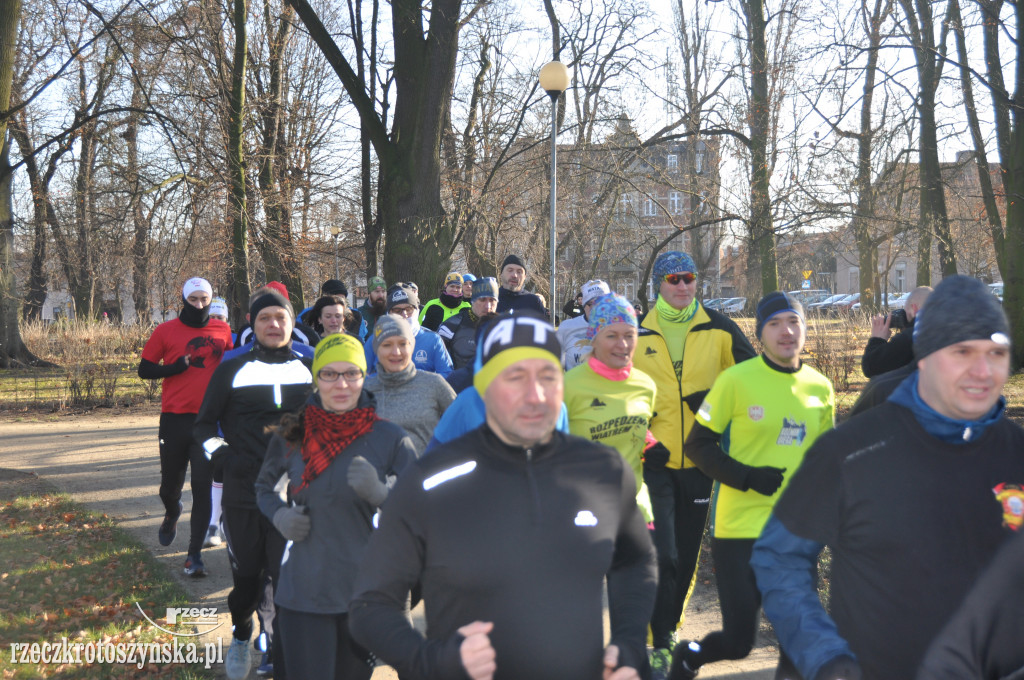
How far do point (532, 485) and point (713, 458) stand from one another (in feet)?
7.12

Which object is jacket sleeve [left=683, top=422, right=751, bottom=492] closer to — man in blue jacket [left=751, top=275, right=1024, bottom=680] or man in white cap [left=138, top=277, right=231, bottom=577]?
man in blue jacket [left=751, top=275, right=1024, bottom=680]

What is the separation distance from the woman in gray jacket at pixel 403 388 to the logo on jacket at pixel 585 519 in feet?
8.35

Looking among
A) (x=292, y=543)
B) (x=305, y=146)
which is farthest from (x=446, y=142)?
(x=292, y=543)

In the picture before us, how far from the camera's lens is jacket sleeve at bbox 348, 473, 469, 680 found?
209 centimetres

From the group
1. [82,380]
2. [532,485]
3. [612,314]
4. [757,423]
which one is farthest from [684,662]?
[82,380]

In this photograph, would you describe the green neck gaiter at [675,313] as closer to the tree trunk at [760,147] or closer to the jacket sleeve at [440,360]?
the jacket sleeve at [440,360]

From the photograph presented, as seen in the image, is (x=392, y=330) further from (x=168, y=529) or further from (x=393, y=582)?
(x=168, y=529)

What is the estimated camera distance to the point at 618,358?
437 centimetres

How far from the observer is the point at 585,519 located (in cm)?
228

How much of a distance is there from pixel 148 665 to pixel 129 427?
10221mm

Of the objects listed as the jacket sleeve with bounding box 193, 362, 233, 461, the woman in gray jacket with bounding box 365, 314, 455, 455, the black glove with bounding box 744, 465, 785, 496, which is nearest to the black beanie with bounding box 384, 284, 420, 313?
the woman in gray jacket with bounding box 365, 314, 455, 455

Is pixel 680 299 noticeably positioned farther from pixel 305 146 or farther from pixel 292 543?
pixel 305 146

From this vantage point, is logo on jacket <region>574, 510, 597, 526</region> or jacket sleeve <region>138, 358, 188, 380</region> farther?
jacket sleeve <region>138, 358, 188, 380</region>

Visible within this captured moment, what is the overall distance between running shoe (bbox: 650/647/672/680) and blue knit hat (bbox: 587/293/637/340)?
1.80 metres
